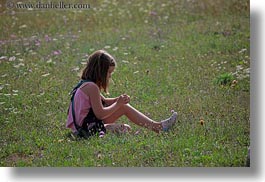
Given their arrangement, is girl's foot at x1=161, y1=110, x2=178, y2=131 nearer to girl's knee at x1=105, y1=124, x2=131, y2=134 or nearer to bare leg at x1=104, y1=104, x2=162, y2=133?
bare leg at x1=104, y1=104, x2=162, y2=133

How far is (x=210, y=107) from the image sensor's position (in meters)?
4.83

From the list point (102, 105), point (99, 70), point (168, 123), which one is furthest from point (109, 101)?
point (168, 123)

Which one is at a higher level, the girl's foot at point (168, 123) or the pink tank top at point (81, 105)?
the pink tank top at point (81, 105)

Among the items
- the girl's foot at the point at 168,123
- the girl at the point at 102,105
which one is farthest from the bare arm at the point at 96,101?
the girl's foot at the point at 168,123

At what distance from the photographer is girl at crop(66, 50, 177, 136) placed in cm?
462

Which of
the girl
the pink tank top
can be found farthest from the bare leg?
the pink tank top

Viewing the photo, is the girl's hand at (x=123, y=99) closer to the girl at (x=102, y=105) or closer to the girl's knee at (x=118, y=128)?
the girl at (x=102, y=105)

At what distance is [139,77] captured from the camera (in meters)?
5.15

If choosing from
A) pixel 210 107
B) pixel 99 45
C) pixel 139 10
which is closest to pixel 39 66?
pixel 99 45

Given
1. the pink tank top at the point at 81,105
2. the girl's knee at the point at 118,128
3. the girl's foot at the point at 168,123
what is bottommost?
the girl's knee at the point at 118,128

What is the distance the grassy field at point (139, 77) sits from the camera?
458 centimetres

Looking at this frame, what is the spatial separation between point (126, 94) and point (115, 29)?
856 mm

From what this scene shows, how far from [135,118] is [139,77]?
0.51 meters

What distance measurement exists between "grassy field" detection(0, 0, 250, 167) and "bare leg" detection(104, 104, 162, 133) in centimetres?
5
